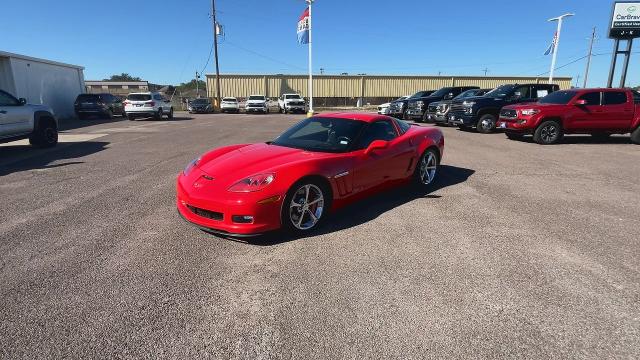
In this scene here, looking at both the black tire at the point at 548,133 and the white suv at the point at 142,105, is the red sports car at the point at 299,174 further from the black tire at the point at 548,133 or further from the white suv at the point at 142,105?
the white suv at the point at 142,105

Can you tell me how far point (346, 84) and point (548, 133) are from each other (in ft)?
118

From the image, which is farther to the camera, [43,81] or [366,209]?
[43,81]

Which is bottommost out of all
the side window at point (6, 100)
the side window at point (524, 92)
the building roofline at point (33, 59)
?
the side window at point (6, 100)

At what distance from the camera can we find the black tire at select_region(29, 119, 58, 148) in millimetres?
10116

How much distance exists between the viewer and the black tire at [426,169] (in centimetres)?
568

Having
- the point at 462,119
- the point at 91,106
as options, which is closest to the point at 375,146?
the point at 462,119

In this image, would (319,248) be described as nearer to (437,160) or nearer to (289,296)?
(289,296)

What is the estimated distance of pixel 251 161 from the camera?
4.25 metres

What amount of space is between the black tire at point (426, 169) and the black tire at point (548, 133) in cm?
700

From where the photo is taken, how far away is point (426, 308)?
275 cm

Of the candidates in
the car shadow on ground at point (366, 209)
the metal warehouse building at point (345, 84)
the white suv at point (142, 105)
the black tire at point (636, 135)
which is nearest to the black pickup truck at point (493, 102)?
the black tire at point (636, 135)

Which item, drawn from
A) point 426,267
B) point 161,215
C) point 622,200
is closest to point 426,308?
point 426,267

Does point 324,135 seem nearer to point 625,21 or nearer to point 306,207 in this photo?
point 306,207

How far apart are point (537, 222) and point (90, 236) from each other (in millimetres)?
5256
